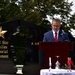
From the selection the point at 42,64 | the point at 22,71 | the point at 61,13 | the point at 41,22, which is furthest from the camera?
the point at 61,13

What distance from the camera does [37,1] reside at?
30844 millimetres

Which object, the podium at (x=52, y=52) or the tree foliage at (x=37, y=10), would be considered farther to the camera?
the tree foliage at (x=37, y=10)

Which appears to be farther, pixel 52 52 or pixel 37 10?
pixel 37 10

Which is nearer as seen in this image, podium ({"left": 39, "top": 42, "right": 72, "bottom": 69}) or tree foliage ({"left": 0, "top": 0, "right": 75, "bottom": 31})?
podium ({"left": 39, "top": 42, "right": 72, "bottom": 69})

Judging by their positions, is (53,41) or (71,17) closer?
(53,41)

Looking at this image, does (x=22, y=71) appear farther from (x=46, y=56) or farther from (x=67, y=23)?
(x=67, y=23)

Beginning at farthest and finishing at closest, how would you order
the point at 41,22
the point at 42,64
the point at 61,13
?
the point at 61,13 → the point at 41,22 → the point at 42,64

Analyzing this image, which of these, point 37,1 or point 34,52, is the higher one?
point 37,1

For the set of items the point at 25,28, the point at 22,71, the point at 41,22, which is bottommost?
the point at 22,71

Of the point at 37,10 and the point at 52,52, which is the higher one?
the point at 37,10

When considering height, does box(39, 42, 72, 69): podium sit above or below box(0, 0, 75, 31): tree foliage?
below

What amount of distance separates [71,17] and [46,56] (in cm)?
2722

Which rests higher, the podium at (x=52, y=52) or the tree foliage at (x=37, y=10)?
the tree foliage at (x=37, y=10)

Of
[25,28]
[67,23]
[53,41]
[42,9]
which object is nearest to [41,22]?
[42,9]
